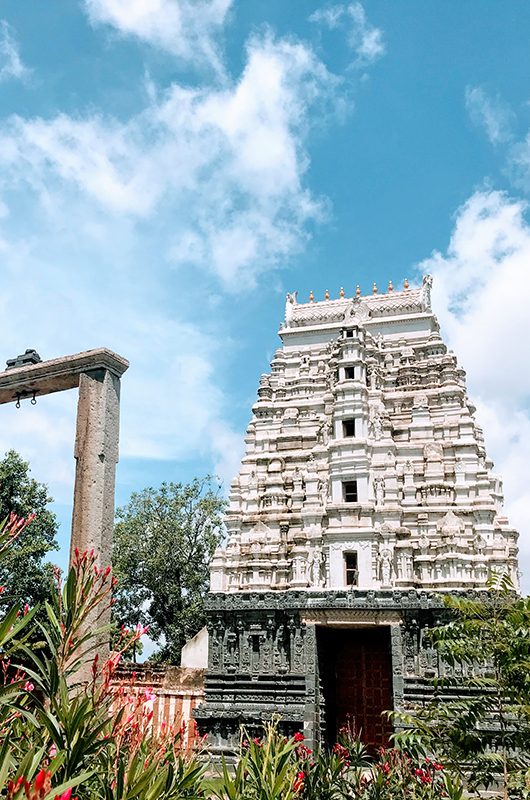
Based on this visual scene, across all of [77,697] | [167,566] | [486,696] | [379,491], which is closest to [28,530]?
[167,566]

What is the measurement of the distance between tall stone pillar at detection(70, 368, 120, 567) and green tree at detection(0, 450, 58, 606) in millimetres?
25169

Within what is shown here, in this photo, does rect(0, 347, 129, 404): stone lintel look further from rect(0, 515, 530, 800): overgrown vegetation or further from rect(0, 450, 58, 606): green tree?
rect(0, 450, 58, 606): green tree

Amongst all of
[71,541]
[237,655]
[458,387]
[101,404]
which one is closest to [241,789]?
[71,541]

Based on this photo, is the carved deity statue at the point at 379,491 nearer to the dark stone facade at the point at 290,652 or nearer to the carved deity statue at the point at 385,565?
the carved deity statue at the point at 385,565

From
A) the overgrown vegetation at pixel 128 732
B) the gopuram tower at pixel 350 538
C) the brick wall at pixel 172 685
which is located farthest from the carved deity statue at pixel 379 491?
the overgrown vegetation at pixel 128 732

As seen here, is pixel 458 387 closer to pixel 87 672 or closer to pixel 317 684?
pixel 317 684

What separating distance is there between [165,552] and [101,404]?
1236 inches

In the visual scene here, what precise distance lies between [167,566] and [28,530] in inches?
292

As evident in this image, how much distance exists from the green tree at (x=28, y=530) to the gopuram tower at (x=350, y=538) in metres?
10.2

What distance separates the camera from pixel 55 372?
528 centimetres

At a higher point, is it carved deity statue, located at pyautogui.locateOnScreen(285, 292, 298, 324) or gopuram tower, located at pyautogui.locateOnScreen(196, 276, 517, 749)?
carved deity statue, located at pyautogui.locateOnScreen(285, 292, 298, 324)

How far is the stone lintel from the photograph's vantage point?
507 cm

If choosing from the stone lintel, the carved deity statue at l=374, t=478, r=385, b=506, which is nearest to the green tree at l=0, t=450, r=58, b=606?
the carved deity statue at l=374, t=478, r=385, b=506

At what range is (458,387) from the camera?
77.5 ft
